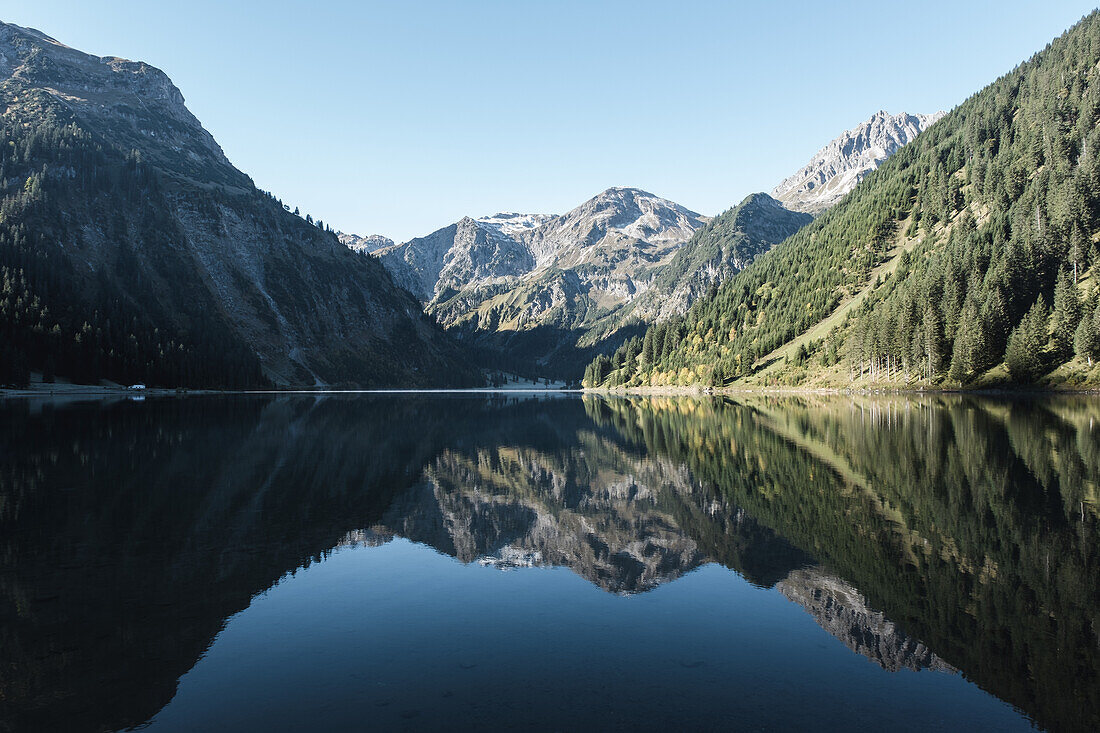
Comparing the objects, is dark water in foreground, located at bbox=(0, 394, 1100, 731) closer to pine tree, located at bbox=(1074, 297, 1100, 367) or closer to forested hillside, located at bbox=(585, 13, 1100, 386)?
pine tree, located at bbox=(1074, 297, 1100, 367)

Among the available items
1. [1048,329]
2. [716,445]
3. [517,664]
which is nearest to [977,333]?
[1048,329]

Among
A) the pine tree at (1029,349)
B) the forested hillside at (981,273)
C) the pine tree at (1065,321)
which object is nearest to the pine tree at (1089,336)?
the forested hillside at (981,273)

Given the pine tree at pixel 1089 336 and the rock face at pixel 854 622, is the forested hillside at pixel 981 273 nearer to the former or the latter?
the pine tree at pixel 1089 336

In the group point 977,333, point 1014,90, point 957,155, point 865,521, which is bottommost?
point 865,521

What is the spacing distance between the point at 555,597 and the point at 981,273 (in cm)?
13743

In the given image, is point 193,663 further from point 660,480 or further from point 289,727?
point 660,480

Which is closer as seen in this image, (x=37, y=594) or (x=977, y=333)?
(x=37, y=594)

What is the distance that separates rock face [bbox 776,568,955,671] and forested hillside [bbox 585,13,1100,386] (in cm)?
9876

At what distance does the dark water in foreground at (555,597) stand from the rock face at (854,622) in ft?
0.23

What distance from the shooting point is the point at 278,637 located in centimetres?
1234

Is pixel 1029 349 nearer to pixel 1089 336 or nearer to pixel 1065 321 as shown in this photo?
pixel 1065 321

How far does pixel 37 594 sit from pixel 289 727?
31.7 feet

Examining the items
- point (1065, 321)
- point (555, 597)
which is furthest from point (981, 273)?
point (555, 597)

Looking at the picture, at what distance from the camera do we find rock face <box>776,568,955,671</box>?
448 inches
